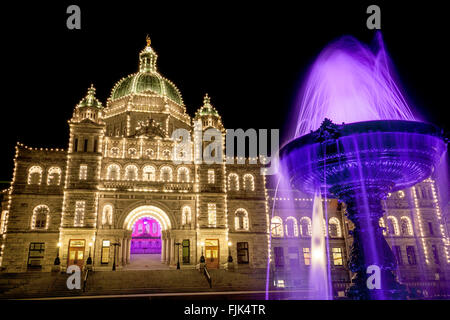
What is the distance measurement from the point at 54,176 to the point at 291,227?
25.8 metres

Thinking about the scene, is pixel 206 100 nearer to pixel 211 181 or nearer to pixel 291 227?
pixel 211 181

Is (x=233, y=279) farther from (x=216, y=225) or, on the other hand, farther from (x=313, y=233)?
(x=313, y=233)

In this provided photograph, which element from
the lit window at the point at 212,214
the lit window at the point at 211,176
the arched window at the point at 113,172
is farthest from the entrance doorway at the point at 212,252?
the arched window at the point at 113,172

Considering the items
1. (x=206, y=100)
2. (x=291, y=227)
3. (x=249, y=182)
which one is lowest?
(x=291, y=227)

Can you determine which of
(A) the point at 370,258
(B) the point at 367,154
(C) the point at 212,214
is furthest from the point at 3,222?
(B) the point at 367,154

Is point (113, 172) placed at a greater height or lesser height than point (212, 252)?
greater

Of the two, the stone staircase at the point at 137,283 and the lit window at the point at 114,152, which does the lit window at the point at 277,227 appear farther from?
the lit window at the point at 114,152

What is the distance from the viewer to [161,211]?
114ft

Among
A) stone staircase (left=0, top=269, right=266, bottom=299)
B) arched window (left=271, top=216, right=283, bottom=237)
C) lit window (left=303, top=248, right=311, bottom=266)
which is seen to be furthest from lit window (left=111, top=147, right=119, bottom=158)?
lit window (left=303, top=248, right=311, bottom=266)

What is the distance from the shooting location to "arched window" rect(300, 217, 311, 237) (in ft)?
133

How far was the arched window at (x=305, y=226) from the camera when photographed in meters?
40.5

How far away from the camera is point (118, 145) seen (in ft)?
121

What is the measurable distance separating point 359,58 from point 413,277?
1209 inches

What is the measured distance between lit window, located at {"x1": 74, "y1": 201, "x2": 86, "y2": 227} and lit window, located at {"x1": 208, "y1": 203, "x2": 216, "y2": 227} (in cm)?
1175
